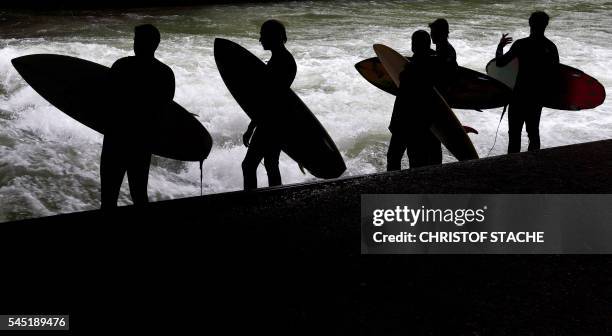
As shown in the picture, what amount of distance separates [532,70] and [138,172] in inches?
116

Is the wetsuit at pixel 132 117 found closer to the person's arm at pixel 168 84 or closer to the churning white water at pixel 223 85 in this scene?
the person's arm at pixel 168 84

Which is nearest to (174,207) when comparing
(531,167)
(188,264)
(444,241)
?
(188,264)

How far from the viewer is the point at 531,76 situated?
450cm

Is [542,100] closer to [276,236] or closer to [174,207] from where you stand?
[276,236]

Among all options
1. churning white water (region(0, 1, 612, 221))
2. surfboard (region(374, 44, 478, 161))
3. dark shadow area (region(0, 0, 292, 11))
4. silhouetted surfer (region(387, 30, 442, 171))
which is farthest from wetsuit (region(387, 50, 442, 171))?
dark shadow area (region(0, 0, 292, 11))

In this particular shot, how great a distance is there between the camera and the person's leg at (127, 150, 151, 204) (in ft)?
11.4

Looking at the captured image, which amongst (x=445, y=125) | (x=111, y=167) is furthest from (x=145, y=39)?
(x=445, y=125)

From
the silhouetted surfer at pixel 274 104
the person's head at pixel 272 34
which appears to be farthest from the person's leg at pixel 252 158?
the person's head at pixel 272 34

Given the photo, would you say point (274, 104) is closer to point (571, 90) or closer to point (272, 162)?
point (272, 162)

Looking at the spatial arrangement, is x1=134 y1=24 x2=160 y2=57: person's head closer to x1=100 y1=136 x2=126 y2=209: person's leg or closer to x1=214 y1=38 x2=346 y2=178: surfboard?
x1=100 y1=136 x2=126 y2=209: person's leg

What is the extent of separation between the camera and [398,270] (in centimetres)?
278

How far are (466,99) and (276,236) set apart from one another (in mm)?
2577

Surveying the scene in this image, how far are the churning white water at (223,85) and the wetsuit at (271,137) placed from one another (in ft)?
6.68

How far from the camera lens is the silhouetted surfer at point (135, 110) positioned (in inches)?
131
